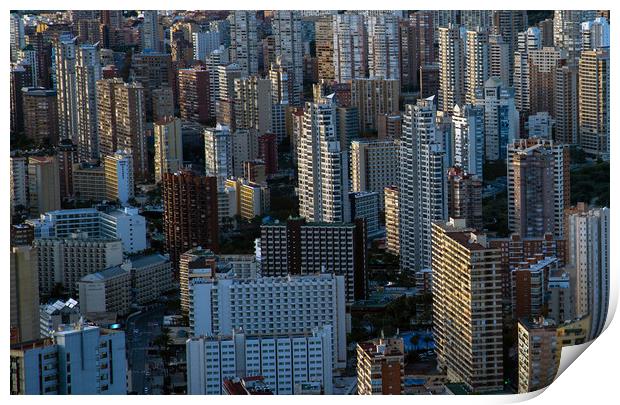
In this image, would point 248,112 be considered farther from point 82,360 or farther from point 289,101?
point 82,360

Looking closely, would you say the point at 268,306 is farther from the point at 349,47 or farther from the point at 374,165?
the point at 349,47

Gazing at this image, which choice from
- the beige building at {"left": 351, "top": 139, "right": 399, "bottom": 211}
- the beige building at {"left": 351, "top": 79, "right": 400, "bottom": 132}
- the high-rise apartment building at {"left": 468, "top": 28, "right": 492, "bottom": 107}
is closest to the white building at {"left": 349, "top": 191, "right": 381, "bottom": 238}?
the beige building at {"left": 351, "top": 139, "right": 399, "bottom": 211}

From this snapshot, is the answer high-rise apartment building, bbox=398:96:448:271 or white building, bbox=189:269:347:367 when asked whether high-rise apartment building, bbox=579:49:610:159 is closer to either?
high-rise apartment building, bbox=398:96:448:271

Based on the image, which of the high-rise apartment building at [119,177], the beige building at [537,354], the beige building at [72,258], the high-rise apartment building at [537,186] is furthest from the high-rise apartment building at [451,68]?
A: the beige building at [537,354]

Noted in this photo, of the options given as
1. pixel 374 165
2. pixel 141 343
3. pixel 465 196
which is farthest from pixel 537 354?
pixel 374 165

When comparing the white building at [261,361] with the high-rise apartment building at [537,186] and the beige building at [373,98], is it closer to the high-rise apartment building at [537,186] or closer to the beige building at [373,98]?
the high-rise apartment building at [537,186]

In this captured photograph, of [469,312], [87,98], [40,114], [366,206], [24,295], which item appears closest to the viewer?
[24,295]

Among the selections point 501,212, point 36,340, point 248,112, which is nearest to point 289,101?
point 248,112
